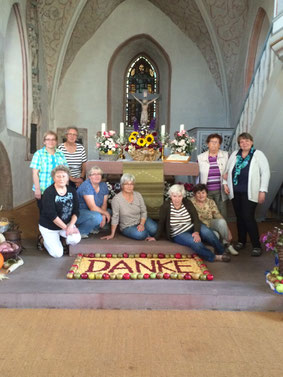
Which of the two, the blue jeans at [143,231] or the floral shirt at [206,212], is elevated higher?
the floral shirt at [206,212]

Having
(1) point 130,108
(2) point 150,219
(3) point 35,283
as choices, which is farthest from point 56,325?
(1) point 130,108

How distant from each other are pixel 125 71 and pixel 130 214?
33.1 ft

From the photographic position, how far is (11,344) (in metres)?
2.69

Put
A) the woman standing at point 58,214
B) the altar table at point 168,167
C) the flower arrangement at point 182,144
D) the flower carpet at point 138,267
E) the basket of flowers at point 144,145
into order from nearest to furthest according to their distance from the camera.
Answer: the flower carpet at point 138,267
the woman standing at point 58,214
the altar table at point 168,167
the basket of flowers at point 144,145
the flower arrangement at point 182,144

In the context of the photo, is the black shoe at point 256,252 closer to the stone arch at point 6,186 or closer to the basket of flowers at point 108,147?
the basket of flowers at point 108,147

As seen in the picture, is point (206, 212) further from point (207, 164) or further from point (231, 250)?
point (207, 164)

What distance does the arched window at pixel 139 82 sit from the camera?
45.4 feet

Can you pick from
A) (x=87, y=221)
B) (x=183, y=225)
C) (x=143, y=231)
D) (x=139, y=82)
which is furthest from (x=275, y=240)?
(x=139, y=82)

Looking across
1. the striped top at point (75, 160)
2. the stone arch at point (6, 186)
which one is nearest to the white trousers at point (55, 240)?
the striped top at point (75, 160)

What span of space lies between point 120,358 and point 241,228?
309cm

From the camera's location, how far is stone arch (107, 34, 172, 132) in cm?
1291

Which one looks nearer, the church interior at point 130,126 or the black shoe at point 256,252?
the church interior at point 130,126

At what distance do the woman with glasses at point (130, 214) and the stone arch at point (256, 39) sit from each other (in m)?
7.28

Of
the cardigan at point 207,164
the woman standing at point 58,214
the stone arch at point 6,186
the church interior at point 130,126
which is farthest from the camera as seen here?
the stone arch at point 6,186
